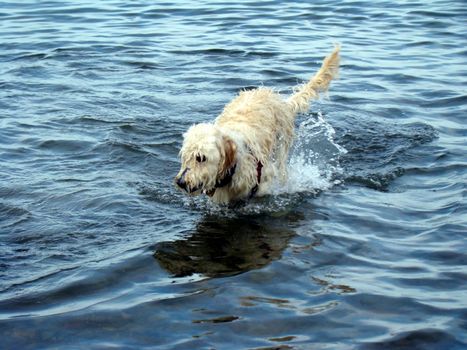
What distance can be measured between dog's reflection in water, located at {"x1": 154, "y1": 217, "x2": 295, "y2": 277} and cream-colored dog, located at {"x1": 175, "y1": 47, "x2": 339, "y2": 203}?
39 centimetres

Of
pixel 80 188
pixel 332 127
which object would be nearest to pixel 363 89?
pixel 332 127

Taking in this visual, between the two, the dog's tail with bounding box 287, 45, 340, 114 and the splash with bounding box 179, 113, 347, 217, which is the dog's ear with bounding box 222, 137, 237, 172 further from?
the dog's tail with bounding box 287, 45, 340, 114

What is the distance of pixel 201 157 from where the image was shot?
22.5ft

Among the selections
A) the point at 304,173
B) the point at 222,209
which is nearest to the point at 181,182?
the point at 222,209

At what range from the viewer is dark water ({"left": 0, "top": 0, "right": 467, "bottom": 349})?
18.5 feet

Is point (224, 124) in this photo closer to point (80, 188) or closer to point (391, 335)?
point (80, 188)

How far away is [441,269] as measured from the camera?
21.3 feet

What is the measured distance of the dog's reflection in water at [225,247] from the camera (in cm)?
658

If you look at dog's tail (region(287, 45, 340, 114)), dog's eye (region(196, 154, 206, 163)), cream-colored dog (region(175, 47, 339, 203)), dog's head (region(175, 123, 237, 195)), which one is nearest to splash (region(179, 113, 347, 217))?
cream-colored dog (region(175, 47, 339, 203))

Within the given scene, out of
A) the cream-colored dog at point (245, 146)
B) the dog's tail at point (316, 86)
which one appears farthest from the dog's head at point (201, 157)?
the dog's tail at point (316, 86)

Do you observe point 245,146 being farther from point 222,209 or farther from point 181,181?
point 181,181

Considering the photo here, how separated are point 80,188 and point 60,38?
8524mm

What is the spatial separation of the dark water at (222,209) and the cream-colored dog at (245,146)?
0.99ft

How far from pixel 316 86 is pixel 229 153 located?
9.11ft
